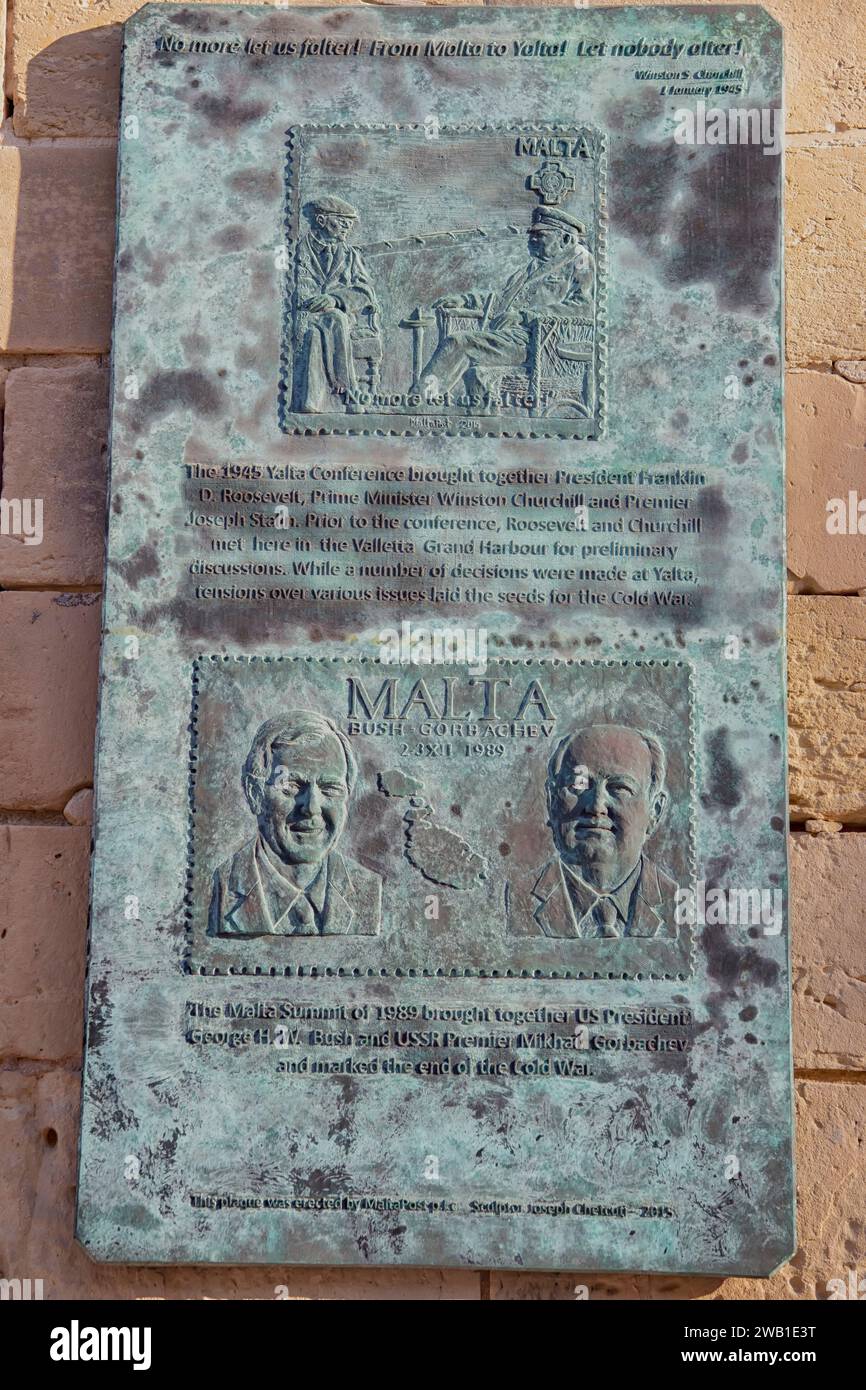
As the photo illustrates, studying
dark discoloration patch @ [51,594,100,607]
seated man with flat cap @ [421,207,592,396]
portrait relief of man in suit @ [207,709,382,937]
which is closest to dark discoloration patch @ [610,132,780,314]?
seated man with flat cap @ [421,207,592,396]

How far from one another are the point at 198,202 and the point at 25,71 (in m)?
0.86

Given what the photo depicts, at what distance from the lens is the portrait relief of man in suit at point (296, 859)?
12.3 ft

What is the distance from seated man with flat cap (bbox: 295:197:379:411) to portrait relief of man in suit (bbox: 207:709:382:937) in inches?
38.7

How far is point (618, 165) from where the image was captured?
402cm

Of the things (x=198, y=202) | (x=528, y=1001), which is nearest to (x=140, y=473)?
(x=198, y=202)

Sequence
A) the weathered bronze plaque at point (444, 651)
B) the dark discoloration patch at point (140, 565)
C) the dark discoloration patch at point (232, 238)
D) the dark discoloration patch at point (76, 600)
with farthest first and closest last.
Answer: the dark discoloration patch at point (76, 600) → the dark discoloration patch at point (232, 238) → the dark discoloration patch at point (140, 565) → the weathered bronze plaque at point (444, 651)

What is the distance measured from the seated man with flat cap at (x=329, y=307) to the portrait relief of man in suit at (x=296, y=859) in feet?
3.22

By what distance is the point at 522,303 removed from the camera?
398cm

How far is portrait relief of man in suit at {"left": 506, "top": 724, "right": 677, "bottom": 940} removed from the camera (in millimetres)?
3738

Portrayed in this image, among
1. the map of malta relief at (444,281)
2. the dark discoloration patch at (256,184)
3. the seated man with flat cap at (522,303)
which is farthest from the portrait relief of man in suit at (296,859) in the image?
the dark discoloration patch at (256,184)

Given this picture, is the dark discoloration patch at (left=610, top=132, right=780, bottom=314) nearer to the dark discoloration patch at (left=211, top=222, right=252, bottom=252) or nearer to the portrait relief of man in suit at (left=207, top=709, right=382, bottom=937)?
the dark discoloration patch at (left=211, top=222, right=252, bottom=252)

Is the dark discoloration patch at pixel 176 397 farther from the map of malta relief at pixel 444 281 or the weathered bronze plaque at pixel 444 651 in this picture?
the map of malta relief at pixel 444 281

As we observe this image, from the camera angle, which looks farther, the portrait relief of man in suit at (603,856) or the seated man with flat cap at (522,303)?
the seated man with flat cap at (522,303)

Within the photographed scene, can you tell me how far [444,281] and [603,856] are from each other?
1.73m
